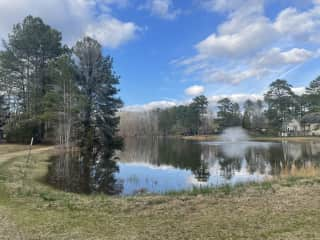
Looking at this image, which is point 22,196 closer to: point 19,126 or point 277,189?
point 277,189

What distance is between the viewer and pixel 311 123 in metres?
63.8

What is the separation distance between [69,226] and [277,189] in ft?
18.8

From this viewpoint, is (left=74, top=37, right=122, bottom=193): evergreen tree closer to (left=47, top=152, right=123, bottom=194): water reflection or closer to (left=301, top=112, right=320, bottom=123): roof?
(left=47, top=152, right=123, bottom=194): water reflection

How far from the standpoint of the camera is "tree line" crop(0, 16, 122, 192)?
2845cm

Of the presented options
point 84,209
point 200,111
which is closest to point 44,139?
point 84,209

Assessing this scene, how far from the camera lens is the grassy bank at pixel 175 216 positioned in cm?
459

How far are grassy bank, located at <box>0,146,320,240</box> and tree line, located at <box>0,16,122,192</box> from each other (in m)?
18.2

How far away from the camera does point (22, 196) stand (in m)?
8.00

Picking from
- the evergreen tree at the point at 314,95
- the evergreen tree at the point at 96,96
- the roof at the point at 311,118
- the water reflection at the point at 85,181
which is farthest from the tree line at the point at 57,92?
the evergreen tree at the point at 314,95

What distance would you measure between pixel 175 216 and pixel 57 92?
26.2 metres

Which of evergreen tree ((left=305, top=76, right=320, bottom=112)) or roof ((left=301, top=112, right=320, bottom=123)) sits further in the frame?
evergreen tree ((left=305, top=76, right=320, bottom=112))

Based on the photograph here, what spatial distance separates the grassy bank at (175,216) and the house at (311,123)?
55081 millimetres

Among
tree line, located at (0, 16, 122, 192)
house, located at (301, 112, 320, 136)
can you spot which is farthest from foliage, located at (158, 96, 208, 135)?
tree line, located at (0, 16, 122, 192)

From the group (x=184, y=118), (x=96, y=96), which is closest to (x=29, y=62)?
(x=96, y=96)
